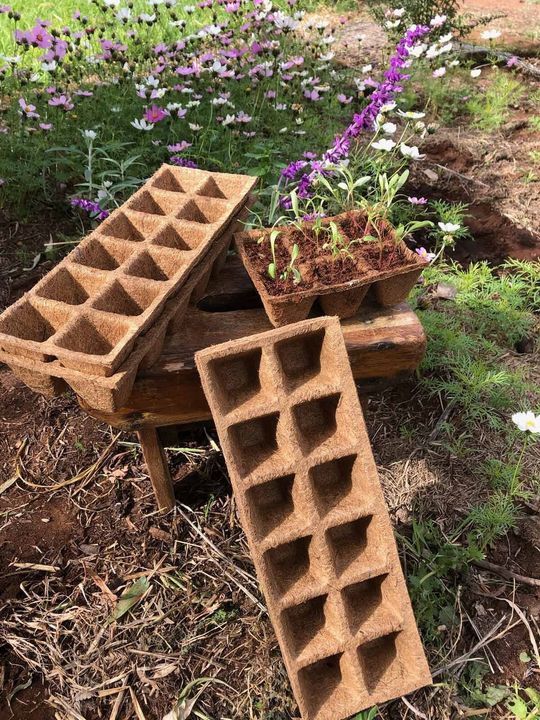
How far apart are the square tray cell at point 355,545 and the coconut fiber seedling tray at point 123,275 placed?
0.73 m

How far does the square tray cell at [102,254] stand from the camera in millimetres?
1957

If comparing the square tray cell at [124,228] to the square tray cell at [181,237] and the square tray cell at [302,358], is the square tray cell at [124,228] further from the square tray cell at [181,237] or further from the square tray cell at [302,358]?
the square tray cell at [302,358]

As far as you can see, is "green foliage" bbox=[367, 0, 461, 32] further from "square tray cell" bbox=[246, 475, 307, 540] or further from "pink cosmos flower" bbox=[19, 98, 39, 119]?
"square tray cell" bbox=[246, 475, 307, 540]

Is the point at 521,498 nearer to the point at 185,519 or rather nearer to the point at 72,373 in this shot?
the point at 185,519

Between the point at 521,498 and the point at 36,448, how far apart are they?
5.96 ft

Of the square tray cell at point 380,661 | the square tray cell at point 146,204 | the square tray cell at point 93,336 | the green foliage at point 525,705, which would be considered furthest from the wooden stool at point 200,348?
the green foliage at point 525,705

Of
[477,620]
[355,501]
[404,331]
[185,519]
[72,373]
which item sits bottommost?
[477,620]

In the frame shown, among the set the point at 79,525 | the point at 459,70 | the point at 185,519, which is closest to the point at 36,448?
the point at 79,525

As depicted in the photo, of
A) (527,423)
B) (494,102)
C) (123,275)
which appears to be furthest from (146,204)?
(494,102)

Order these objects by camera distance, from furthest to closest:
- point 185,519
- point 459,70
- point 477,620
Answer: point 459,70, point 185,519, point 477,620

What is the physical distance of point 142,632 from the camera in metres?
1.98

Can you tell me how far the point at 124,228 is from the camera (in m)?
2.12

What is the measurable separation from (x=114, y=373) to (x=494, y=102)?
4.22m

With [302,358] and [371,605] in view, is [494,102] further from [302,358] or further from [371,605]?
[371,605]
